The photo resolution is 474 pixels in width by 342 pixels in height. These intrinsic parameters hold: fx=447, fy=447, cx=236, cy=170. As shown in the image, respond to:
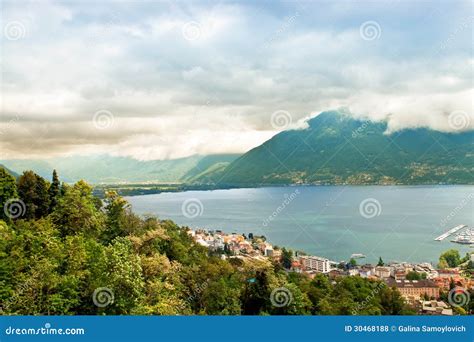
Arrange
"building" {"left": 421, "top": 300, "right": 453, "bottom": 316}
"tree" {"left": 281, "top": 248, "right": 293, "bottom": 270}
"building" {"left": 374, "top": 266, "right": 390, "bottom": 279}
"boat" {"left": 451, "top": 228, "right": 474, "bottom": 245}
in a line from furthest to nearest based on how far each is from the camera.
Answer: "boat" {"left": 451, "top": 228, "right": 474, "bottom": 245}
"tree" {"left": 281, "top": 248, "right": 293, "bottom": 270}
"building" {"left": 374, "top": 266, "right": 390, "bottom": 279}
"building" {"left": 421, "top": 300, "right": 453, "bottom": 316}

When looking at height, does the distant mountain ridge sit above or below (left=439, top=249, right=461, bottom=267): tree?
above

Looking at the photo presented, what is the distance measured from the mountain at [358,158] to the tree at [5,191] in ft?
125

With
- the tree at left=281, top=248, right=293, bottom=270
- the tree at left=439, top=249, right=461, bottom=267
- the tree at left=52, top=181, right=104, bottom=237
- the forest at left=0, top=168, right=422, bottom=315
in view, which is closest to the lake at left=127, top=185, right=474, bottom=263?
the tree at left=439, top=249, right=461, bottom=267

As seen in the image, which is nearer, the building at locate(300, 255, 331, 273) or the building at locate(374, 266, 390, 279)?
the building at locate(374, 266, 390, 279)

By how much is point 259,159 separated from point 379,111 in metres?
15.4

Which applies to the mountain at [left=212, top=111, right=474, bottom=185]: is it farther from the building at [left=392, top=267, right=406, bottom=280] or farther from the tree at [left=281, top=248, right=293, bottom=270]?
the building at [left=392, top=267, right=406, bottom=280]

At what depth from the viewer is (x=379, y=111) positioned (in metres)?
51.5

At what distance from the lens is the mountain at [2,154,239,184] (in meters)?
24.1

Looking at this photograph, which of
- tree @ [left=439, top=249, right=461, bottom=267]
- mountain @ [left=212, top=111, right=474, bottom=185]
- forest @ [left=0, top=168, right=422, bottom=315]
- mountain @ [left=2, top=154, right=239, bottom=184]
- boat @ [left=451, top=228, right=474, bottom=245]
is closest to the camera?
forest @ [left=0, top=168, right=422, bottom=315]

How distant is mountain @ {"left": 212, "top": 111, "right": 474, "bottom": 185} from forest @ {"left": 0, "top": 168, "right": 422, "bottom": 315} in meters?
35.3

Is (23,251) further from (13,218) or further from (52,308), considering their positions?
(13,218)

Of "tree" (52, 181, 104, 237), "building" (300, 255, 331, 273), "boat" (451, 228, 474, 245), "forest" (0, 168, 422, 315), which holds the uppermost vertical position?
"tree" (52, 181, 104, 237)

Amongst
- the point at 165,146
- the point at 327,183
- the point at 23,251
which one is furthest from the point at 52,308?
the point at 327,183

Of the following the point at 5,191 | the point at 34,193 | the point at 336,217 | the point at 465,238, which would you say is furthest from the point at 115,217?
the point at 336,217
